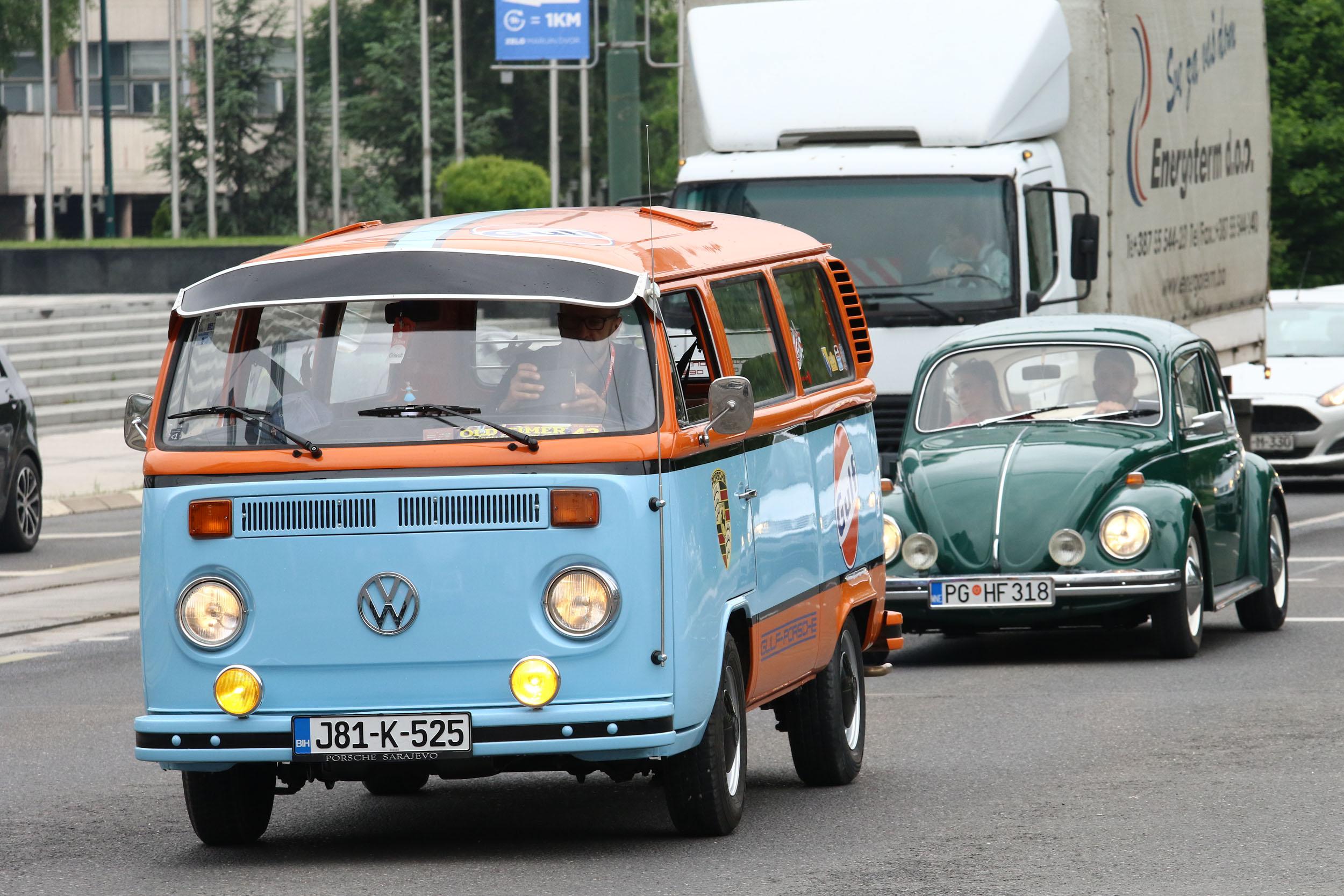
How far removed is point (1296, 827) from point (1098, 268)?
10.3 meters

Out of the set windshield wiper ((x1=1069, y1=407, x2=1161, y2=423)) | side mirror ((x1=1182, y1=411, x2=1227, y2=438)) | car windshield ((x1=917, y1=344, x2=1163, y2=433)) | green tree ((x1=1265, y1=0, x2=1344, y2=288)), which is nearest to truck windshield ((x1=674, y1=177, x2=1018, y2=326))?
car windshield ((x1=917, y1=344, x2=1163, y2=433))

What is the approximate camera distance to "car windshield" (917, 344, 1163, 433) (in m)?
13.0

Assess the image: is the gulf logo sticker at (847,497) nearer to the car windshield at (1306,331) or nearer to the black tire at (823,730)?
the black tire at (823,730)

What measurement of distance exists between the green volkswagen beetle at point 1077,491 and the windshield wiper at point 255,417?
17.6 feet

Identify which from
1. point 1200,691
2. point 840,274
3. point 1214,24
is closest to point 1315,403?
point 1214,24

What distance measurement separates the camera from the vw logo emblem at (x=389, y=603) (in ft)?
24.0

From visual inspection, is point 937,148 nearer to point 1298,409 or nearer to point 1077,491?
point 1077,491

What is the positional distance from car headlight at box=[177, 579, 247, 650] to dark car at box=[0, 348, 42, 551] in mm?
11956

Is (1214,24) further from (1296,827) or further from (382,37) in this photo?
(382,37)

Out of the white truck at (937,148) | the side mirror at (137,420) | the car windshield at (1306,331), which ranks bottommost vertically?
the car windshield at (1306,331)

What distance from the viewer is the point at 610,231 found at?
26.3 ft

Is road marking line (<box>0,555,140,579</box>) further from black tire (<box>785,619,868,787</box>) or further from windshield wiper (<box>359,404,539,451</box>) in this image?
windshield wiper (<box>359,404,539,451</box>)

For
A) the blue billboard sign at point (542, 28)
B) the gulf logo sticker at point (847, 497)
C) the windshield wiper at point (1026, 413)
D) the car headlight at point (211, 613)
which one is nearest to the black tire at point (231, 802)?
the car headlight at point (211, 613)

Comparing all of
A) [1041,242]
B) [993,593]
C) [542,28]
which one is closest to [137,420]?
[993,593]
